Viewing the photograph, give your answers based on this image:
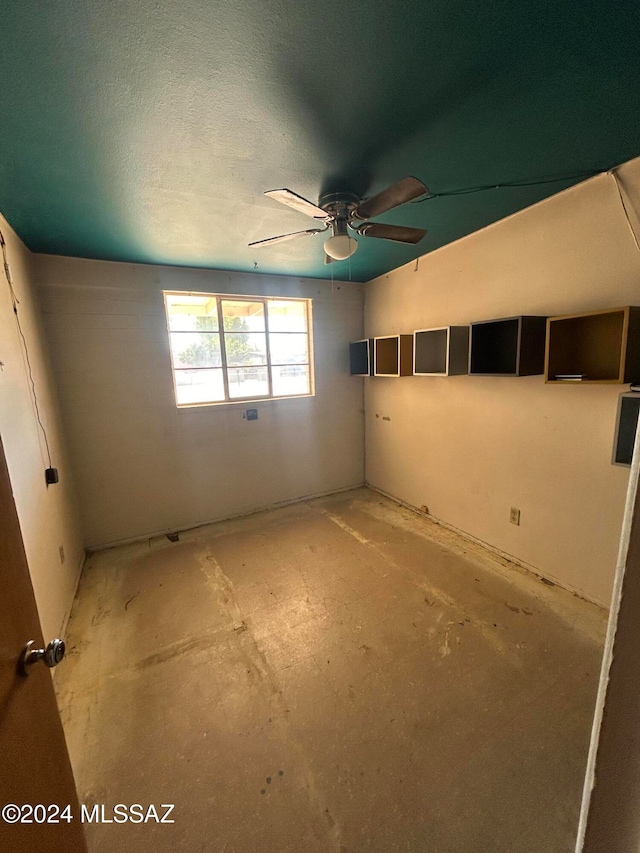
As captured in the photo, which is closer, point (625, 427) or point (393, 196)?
point (393, 196)

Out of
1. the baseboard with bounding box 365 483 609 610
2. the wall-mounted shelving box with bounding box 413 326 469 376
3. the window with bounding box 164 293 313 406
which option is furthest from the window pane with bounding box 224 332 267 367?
the baseboard with bounding box 365 483 609 610

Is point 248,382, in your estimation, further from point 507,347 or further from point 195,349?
point 507,347

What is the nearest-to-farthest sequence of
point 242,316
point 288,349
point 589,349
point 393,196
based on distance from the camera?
point 393,196, point 589,349, point 242,316, point 288,349

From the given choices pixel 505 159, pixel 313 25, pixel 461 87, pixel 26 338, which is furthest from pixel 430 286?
pixel 26 338

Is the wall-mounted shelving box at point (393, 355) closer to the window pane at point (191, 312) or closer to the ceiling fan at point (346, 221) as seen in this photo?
the ceiling fan at point (346, 221)

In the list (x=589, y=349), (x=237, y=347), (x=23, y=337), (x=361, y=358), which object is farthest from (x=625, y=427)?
(x=23, y=337)

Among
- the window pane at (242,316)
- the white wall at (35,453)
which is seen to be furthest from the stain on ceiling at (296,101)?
the window pane at (242,316)

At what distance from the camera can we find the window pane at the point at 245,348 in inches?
135

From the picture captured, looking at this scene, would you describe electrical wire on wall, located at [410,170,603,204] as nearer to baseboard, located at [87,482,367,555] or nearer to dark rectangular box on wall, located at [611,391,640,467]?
dark rectangular box on wall, located at [611,391,640,467]

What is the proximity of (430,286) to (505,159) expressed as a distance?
1.41m

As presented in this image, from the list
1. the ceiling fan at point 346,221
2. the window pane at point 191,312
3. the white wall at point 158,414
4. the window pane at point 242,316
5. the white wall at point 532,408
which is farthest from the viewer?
the window pane at point 242,316

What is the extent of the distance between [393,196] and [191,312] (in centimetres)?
240

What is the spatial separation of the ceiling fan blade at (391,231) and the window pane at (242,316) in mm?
1896

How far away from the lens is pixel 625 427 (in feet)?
5.77
